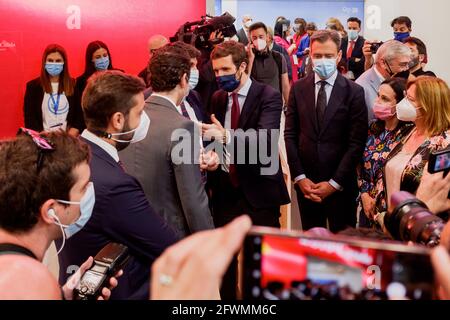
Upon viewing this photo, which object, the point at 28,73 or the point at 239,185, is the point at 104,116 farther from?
the point at 28,73

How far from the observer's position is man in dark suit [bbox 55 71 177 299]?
210 cm

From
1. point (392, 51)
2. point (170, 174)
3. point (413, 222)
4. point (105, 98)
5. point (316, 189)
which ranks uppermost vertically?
point (392, 51)

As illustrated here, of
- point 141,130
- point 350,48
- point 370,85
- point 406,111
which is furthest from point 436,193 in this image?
point 350,48

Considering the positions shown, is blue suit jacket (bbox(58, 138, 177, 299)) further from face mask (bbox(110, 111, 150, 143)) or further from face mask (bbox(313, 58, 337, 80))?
face mask (bbox(313, 58, 337, 80))

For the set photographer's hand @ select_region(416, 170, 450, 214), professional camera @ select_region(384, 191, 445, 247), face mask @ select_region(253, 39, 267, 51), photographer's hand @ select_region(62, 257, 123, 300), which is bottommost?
photographer's hand @ select_region(62, 257, 123, 300)

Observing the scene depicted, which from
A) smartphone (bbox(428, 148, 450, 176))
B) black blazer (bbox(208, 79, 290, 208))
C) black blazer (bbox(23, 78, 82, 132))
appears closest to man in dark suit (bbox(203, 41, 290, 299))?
black blazer (bbox(208, 79, 290, 208))

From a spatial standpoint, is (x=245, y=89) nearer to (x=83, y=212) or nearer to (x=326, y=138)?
(x=326, y=138)

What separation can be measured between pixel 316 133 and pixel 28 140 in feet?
8.13

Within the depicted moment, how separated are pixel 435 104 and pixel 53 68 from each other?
359cm

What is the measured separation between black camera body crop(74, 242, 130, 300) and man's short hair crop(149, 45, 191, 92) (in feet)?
3.89

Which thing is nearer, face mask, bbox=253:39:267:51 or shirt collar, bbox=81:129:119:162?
shirt collar, bbox=81:129:119:162

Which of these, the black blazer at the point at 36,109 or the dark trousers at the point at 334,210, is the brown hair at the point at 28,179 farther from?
the black blazer at the point at 36,109

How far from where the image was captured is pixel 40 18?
583cm

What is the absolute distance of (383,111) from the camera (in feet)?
11.9
